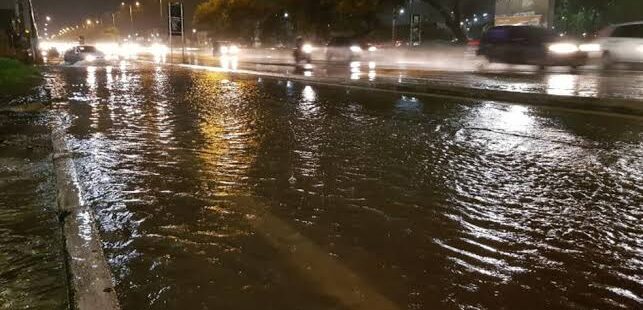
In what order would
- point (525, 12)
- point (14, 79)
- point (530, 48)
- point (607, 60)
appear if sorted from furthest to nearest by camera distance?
1. point (525, 12)
2. point (607, 60)
3. point (530, 48)
4. point (14, 79)

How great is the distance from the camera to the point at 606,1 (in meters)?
51.7

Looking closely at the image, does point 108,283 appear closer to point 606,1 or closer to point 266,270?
point 266,270

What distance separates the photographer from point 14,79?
1942cm

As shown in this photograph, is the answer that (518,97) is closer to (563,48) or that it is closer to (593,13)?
(563,48)

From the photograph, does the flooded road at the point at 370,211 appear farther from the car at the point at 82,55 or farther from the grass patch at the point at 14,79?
the car at the point at 82,55

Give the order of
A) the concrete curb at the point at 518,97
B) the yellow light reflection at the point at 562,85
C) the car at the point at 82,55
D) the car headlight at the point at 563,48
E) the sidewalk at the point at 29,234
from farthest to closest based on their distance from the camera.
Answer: the car at the point at 82,55
the car headlight at the point at 563,48
the yellow light reflection at the point at 562,85
the concrete curb at the point at 518,97
the sidewalk at the point at 29,234

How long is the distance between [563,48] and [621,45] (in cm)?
358

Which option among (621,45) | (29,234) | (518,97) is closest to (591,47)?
(621,45)

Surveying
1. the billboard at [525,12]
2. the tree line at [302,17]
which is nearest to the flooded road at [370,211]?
the billboard at [525,12]

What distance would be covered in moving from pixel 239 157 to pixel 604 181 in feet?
14.5

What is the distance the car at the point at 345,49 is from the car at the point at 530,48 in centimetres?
1196

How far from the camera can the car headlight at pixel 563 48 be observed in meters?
21.9

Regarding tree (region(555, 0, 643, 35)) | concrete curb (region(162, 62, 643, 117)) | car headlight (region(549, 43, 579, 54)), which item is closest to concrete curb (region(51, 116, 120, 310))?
concrete curb (region(162, 62, 643, 117))

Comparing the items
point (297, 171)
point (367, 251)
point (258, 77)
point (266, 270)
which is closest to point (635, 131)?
point (297, 171)
